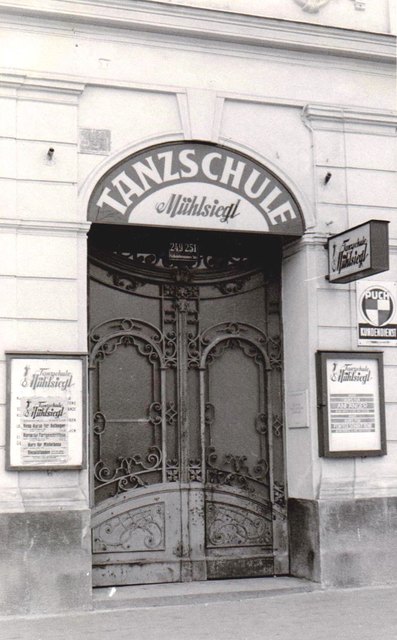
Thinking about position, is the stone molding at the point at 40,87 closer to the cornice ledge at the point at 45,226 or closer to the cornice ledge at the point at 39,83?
the cornice ledge at the point at 39,83

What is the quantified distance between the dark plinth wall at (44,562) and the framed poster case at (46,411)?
0.50 metres

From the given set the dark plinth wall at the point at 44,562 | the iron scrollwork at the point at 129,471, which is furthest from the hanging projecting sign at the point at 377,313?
the dark plinth wall at the point at 44,562

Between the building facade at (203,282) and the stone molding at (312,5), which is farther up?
the stone molding at (312,5)

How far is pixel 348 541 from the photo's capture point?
9.83 meters

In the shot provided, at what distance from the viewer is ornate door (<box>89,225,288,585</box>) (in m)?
9.86

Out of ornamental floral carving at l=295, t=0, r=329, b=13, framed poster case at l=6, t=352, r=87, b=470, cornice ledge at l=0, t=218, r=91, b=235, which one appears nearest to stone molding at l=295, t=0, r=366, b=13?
ornamental floral carving at l=295, t=0, r=329, b=13

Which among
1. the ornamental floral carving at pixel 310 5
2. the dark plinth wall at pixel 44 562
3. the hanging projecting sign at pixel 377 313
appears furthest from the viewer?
the ornamental floral carving at pixel 310 5

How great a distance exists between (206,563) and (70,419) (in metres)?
2.26

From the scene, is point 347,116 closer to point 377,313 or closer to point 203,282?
point 377,313

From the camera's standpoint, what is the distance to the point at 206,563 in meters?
10.0

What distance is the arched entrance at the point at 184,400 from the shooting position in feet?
32.3

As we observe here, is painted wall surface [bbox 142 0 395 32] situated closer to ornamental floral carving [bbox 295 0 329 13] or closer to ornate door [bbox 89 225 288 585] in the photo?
ornamental floral carving [bbox 295 0 329 13]

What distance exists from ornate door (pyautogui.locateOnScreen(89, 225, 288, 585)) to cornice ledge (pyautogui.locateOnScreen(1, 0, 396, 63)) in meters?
2.08

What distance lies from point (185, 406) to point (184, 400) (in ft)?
0.21
